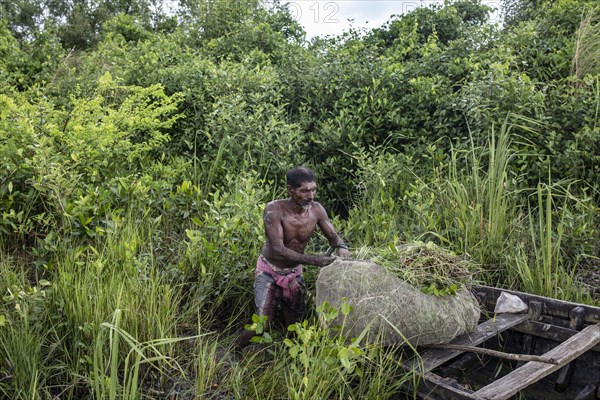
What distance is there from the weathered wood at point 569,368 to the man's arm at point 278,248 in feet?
5.94

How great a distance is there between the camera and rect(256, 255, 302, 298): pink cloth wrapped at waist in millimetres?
3877

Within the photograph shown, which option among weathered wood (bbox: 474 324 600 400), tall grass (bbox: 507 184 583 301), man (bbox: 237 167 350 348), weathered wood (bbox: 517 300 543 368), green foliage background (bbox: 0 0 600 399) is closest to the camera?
weathered wood (bbox: 474 324 600 400)

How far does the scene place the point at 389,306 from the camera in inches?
135

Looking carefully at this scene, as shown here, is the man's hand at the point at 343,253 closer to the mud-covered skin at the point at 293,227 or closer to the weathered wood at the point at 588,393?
the mud-covered skin at the point at 293,227

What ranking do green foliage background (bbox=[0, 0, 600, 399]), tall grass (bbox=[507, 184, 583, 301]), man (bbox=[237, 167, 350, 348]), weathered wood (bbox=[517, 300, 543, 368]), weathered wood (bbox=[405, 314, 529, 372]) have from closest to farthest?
weathered wood (bbox=[405, 314, 529, 372]) < green foliage background (bbox=[0, 0, 600, 399]) < man (bbox=[237, 167, 350, 348]) < weathered wood (bbox=[517, 300, 543, 368]) < tall grass (bbox=[507, 184, 583, 301])

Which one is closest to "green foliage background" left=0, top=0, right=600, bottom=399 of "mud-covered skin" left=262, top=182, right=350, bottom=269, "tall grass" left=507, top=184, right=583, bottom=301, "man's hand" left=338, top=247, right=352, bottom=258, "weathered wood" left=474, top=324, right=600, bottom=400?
"tall grass" left=507, top=184, right=583, bottom=301

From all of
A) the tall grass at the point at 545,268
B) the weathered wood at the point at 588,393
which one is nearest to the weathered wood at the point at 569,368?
the weathered wood at the point at 588,393

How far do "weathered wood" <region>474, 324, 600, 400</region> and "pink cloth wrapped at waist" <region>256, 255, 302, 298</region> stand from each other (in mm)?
1436

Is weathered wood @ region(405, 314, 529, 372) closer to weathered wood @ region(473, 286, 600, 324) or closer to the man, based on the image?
weathered wood @ region(473, 286, 600, 324)

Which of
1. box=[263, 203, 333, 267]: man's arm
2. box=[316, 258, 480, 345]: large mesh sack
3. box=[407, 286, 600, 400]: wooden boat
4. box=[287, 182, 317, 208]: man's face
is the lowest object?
box=[407, 286, 600, 400]: wooden boat

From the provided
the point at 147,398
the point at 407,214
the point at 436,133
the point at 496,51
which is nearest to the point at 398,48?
the point at 496,51

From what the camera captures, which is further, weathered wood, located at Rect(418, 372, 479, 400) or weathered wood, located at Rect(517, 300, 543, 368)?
weathered wood, located at Rect(517, 300, 543, 368)

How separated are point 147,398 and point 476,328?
7.18 feet

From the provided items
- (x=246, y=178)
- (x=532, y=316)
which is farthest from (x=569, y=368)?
(x=246, y=178)
